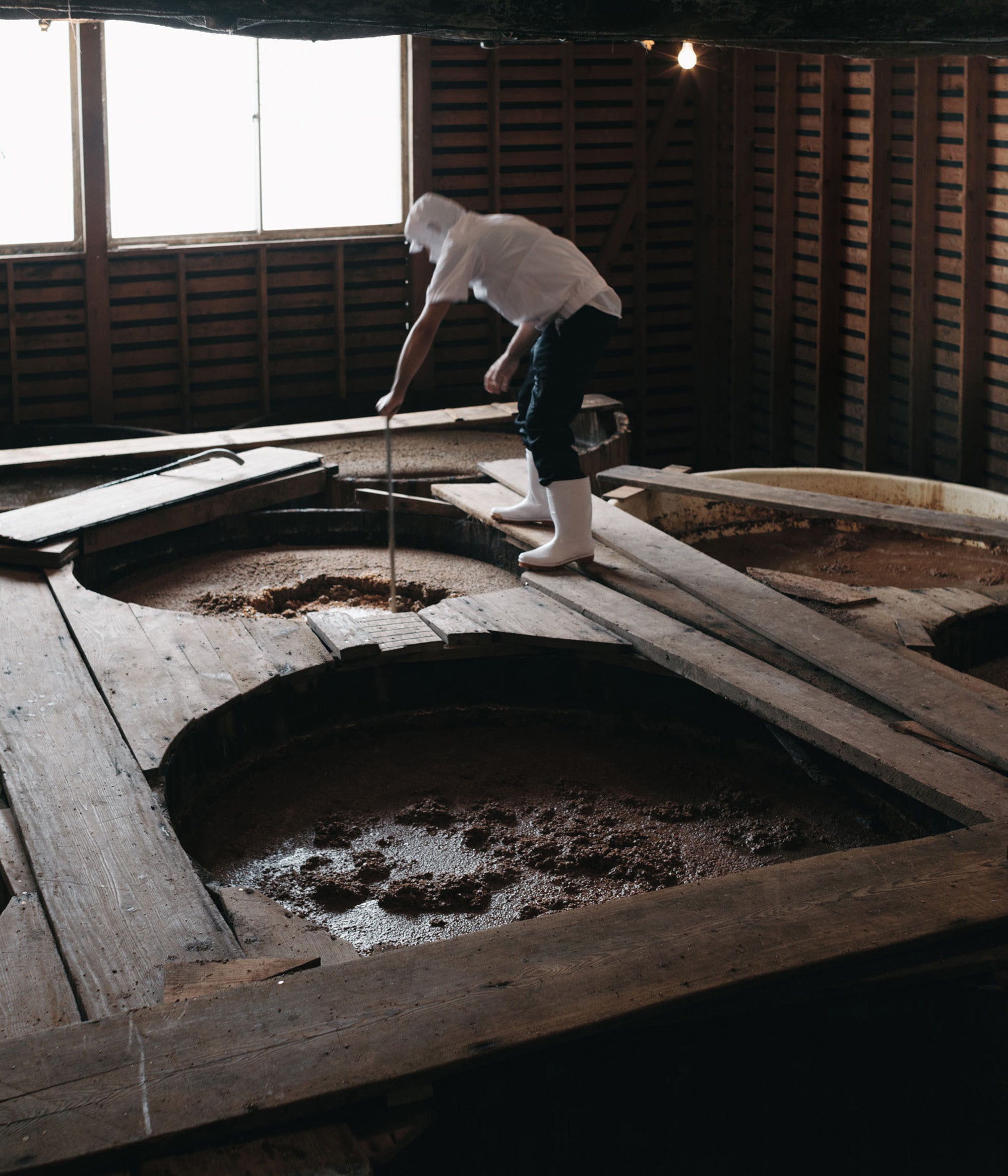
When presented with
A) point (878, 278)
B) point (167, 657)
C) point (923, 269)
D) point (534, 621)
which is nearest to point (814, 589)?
point (534, 621)

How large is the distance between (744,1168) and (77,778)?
1.83 metres

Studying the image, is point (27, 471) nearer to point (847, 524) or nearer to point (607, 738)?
point (607, 738)

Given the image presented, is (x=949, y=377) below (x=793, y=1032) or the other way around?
the other way around

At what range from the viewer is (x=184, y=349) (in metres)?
7.63

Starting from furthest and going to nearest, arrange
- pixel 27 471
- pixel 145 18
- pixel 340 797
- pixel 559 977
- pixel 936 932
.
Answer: pixel 27 471 → pixel 340 797 → pixel 936 932 → pixel 559 977 → pixel 145 18

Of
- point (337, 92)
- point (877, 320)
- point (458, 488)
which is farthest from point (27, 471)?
point (877, 320)

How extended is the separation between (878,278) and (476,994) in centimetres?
566

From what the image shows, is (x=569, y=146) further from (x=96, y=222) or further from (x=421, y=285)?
(x=96, y=222)

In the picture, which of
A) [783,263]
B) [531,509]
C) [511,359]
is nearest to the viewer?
[511,359]

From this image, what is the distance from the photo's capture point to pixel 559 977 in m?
2.44

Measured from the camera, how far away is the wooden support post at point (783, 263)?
765 cm

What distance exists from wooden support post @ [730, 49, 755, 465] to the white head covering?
397 centimetres

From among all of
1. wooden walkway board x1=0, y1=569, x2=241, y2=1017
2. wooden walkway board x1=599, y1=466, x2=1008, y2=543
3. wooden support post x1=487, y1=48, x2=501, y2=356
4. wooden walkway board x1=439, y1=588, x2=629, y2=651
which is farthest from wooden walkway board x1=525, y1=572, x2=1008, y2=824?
wooden support post x1=487, y1=48, x2=501, y2=356

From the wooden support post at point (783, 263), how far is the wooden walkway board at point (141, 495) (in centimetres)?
329
